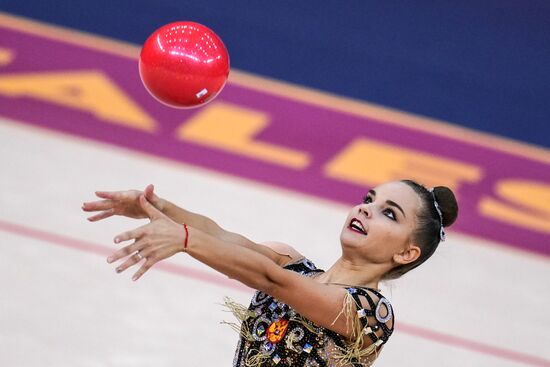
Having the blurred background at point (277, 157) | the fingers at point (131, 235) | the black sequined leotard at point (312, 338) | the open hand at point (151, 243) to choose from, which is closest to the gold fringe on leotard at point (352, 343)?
the black sequined leotard at point (312, 338)

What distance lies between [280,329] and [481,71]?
5.78 meters

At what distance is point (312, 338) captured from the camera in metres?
3.45

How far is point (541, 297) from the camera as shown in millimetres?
6160

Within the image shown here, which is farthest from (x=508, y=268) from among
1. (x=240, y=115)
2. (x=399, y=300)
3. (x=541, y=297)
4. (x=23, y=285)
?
(x=23, y=285)

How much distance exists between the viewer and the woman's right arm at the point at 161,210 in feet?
10.8

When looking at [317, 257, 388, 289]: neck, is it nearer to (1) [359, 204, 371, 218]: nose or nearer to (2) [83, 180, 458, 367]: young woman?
(2) [83, 180, 458, 367]: young woman

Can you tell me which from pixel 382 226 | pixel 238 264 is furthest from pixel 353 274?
pixel 238 264

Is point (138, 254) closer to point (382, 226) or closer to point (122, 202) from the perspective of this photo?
point (122, 202)

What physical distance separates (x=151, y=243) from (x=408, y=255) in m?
1.08

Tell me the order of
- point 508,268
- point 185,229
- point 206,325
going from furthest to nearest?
point 508,268
point 206,325
point 185,229

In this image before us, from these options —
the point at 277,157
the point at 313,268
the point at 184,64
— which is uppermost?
the point at 184,64

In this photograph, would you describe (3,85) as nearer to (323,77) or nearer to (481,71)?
(323,77)

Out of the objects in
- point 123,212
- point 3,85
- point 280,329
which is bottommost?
point 3,85

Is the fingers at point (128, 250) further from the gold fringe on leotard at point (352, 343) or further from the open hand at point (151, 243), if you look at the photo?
the gold fringe on leotard at point (352, 343)
